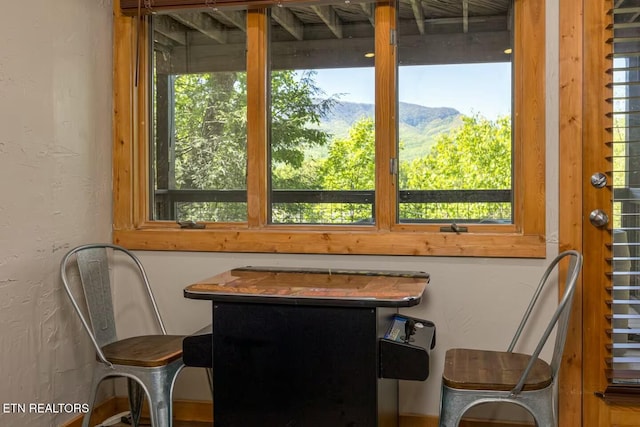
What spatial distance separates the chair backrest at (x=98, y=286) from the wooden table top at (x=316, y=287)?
625mm

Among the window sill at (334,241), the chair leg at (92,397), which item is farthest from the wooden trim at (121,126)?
the chair leg at (92,397)

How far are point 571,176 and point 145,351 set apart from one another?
1904 mm

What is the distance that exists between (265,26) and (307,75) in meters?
0.32

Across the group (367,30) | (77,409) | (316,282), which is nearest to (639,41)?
(367,30)

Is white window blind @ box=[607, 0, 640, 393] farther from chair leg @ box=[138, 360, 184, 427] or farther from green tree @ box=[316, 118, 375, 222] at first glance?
chair leg @ box=[138, 360, 184, 427]

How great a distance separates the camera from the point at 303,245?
2658mm

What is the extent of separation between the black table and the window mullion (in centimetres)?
76

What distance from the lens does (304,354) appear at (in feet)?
6.11

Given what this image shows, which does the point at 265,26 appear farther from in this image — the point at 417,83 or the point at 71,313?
the point at 71,313

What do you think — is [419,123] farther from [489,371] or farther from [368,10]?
[489,371]

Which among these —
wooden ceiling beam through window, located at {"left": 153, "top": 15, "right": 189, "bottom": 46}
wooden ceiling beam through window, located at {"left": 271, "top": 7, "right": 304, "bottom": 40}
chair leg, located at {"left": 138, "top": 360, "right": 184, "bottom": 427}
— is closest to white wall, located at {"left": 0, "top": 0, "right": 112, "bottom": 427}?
wooden ceiling beam through window, located at {"left": 153, "top": 15, "right": 189, "bottom": 46}

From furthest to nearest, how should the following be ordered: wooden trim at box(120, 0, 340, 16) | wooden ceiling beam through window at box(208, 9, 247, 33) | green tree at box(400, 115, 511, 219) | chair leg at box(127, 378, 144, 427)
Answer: wooden ceiling beam through window at box(208, 9, 247, 33) < wooden trim at box(120, 0, 340, 16) < green tree at box(400, 115, 511, 219) < chair leg at box(127, 378, 144, 427)

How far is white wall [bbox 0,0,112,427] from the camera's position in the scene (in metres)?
2.15

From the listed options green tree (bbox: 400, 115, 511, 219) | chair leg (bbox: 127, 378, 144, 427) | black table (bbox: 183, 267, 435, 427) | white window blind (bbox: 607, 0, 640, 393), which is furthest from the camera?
green tree (bbox: 400, 115, 511, 219)
